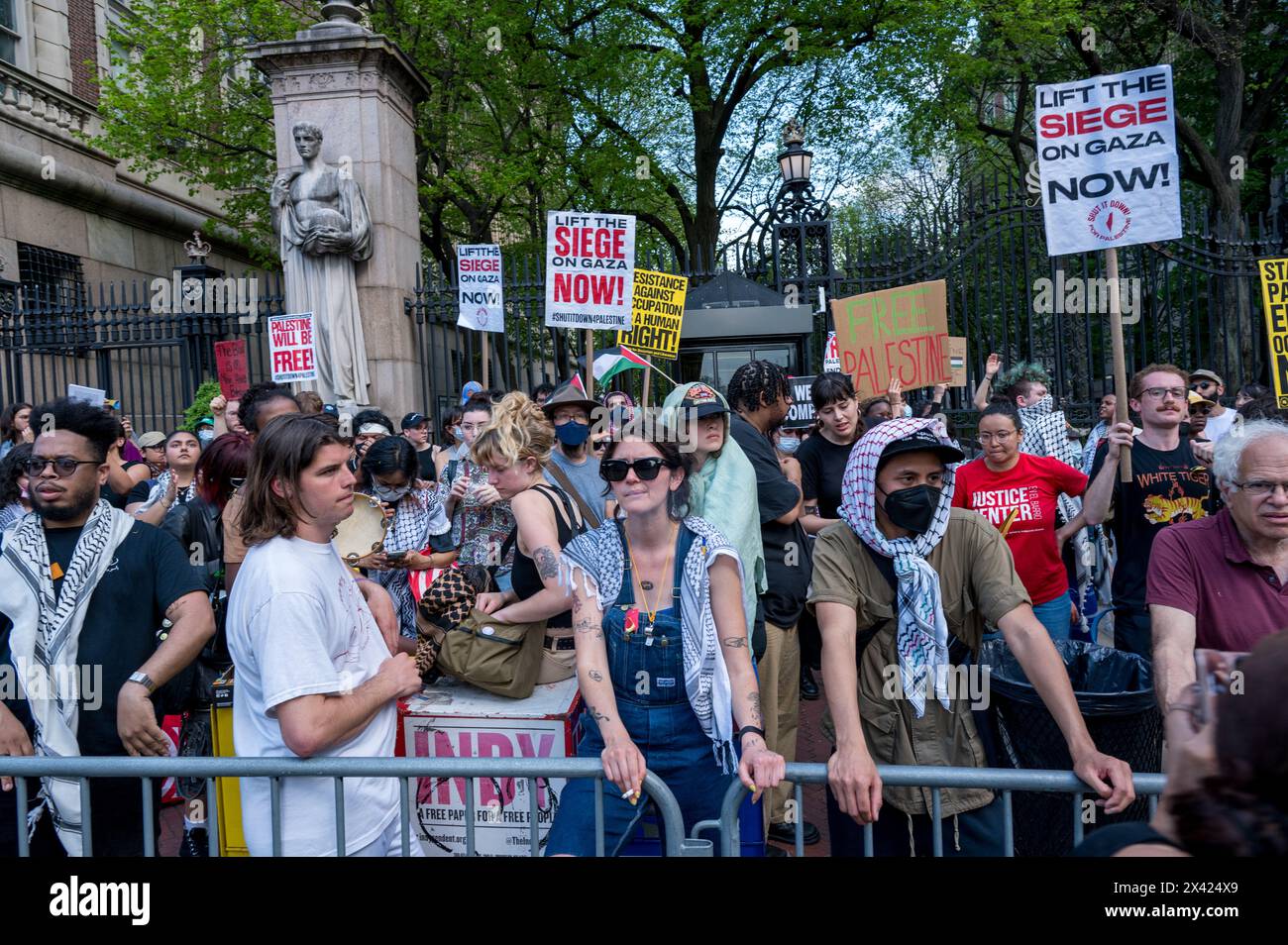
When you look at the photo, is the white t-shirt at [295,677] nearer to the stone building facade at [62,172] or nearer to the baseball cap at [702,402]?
the baseball cap at [702,402]

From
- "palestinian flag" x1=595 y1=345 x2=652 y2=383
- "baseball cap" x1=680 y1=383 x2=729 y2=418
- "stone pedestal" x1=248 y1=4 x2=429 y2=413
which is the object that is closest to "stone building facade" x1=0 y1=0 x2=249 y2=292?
"stone pedestal" x1=248 y1=4 x2=429 y2=413

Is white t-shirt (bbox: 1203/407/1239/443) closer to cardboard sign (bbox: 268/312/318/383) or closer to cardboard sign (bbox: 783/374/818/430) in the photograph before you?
cardboard sign (bbox: 783/374/818/430)

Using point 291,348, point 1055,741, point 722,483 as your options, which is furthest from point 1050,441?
point 291,348

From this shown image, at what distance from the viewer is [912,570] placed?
2.62 m

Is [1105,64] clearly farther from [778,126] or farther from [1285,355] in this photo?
[1285,355]

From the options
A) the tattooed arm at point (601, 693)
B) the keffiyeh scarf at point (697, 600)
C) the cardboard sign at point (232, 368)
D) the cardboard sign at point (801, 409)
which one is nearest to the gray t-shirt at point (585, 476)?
the keffiyeh scarf at point (697, 600)

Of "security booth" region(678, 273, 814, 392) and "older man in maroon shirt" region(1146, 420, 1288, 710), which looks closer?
"older man in maroon shirt" region(1146, 420, 1288, 710)

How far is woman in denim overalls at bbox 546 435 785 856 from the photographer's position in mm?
2654

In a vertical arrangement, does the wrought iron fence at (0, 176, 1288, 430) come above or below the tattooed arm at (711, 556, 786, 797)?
above

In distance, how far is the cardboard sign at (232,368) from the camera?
1114 cm

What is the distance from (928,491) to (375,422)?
4.69 meters

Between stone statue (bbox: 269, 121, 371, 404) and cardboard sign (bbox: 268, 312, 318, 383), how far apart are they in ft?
5.11

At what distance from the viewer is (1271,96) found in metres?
17.7

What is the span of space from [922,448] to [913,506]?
18 centimetres
